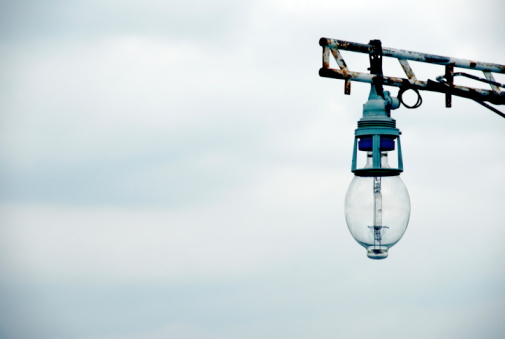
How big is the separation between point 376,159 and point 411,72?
3.88ft

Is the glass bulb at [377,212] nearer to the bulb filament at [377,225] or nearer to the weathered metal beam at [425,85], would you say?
the bulb filament at [377,225]

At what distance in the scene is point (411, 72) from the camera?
1195 cm

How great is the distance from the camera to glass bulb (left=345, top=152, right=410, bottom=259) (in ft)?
36.1

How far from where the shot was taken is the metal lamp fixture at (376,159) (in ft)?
36.2

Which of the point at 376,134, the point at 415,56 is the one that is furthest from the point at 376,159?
the point at 415,56

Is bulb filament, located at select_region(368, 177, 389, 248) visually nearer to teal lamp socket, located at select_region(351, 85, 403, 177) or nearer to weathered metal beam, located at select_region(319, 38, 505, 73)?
teal lamp socket, located at select_region(351, 85, 403, 177)

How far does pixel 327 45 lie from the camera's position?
37.3 ft

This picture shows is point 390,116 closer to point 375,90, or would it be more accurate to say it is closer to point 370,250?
point 375,90

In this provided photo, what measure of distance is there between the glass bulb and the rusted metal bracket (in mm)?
979

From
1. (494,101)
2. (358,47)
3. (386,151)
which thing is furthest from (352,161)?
(494,101)

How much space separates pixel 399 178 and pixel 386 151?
1.05 feet

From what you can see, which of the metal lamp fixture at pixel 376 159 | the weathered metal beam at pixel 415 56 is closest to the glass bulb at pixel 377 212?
the metal lamp fixture at pixel 376 159

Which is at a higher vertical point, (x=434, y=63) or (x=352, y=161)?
(x=434, y=63)

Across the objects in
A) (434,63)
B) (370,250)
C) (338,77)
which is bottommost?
(370,250)
